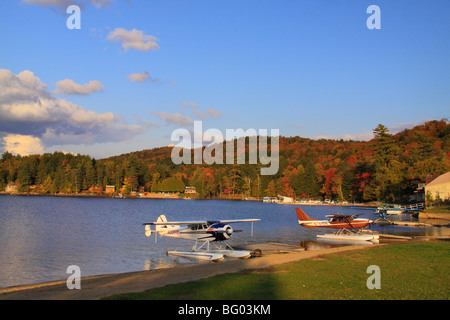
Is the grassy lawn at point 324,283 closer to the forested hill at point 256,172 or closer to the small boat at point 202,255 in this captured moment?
the small boat at point 202,255

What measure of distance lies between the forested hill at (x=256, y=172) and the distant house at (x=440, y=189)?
23.1 meters

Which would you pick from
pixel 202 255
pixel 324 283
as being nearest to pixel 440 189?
pixel 202 255

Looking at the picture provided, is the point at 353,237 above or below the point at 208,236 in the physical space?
below

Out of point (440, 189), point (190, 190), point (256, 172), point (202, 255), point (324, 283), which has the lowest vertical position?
point (202, 255)

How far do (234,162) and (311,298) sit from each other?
12093 centimetres

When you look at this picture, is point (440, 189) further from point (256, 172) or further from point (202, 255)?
point (256, 172)

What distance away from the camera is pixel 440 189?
47.5 meters

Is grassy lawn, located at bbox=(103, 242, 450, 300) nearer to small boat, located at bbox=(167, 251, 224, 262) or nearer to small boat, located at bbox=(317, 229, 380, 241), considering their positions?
small boat, located at bbox=(167, 251, 224, 262)

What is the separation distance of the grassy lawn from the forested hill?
65.9m

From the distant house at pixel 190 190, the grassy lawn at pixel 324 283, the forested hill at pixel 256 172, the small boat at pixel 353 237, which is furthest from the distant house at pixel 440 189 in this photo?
the distant house at pixel 190 190

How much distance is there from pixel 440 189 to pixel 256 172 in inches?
2999

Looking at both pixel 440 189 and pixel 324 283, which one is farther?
pixel 440 189

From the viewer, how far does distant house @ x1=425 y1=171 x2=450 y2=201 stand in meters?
46.8
